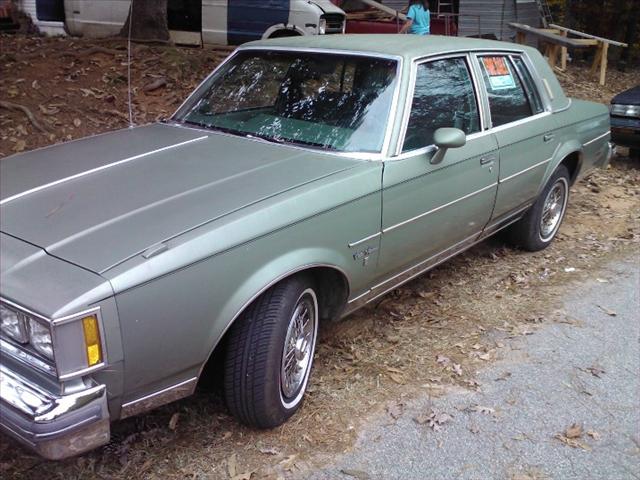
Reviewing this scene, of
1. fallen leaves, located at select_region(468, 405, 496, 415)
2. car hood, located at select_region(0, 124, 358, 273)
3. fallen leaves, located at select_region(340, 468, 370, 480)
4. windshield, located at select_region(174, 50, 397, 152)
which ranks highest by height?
windshield, located at select_region(174, 50, 397, 152)

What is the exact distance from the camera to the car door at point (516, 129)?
4543 millimetres

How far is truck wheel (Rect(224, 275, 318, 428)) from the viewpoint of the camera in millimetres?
2873

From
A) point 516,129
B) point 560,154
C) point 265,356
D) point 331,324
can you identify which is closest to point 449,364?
point 331,324

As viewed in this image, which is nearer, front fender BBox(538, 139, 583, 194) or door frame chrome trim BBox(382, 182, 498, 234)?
door frame chrome trim BBox(382, 182, 498, 234)

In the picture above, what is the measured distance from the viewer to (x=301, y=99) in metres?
4.03

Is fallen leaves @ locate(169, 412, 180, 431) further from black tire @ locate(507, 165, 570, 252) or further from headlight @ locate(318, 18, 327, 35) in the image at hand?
headlight @ locate(318, 18, 327, 35)

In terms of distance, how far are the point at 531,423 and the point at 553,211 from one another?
285 cm

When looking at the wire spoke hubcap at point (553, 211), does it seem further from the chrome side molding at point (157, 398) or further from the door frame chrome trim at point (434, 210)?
the chrome side molding at point (157, 398)

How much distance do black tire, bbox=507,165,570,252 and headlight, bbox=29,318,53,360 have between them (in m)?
4.09

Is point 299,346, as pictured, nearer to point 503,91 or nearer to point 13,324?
point 13,324

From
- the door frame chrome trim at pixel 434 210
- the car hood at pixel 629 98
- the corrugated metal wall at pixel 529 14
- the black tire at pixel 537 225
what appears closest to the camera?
the door frame chrome trim at pixel 434 210

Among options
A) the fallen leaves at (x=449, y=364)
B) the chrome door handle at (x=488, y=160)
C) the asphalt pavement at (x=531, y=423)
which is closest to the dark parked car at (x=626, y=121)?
the asphalt pavement at (x=531, y=423)

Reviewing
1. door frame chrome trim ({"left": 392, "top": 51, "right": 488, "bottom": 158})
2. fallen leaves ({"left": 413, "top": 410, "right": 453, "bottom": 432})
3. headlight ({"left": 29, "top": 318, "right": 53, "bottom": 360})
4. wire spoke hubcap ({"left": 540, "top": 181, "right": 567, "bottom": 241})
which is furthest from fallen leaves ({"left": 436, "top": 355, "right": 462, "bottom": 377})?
headlight ({"left": 29, "top": 318, "right": 53, "bottom": 360})

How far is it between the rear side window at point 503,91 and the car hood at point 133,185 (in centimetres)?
158
